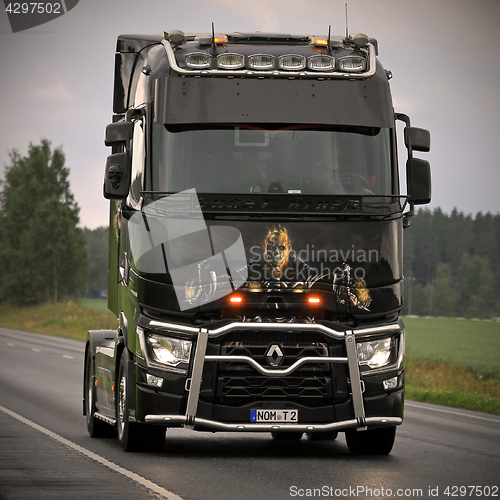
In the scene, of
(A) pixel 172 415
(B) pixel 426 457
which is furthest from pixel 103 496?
(B) pixel 426 457

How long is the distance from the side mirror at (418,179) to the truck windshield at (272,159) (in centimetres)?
23

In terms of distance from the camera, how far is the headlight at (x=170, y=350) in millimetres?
10305

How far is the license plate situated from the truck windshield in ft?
7.06

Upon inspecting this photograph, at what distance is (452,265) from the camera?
179 meters

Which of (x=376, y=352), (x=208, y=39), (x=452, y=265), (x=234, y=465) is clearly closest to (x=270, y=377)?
(x=234, y=465)

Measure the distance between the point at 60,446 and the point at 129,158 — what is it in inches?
137

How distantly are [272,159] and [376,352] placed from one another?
85.5 inches

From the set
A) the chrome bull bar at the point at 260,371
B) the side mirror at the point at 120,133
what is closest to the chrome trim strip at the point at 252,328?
the chrome bull bar at the point at 260,371

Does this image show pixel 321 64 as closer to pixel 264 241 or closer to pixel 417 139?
pixel 417 139

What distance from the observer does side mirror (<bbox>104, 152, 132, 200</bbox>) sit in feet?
35.4

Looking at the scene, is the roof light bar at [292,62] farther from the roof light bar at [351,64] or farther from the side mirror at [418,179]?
the side mirror at [418,179]

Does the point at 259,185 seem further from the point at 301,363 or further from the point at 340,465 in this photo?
the point at 340,465

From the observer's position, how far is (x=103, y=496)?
27.4ft

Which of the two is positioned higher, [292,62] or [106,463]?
[292,62]
